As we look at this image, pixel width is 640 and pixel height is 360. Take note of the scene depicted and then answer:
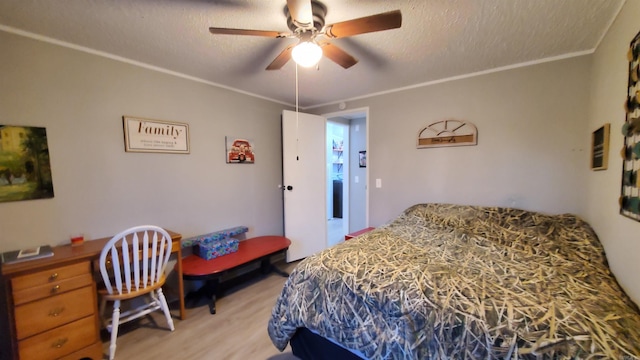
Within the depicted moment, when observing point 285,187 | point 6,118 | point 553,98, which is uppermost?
point 553,98

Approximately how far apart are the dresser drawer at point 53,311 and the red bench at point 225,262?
65 cm

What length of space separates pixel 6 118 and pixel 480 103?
3854mm

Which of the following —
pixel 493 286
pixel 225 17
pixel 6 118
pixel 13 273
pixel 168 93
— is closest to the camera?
pixel 493 286

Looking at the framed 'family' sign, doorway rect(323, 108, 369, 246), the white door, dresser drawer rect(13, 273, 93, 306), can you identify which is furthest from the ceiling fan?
doorway rect(323, 108, 369, 246)

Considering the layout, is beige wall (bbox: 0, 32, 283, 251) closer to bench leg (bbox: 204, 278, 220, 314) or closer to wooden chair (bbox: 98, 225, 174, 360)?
wooden chair (bbox: 98, 225, 174, 360)

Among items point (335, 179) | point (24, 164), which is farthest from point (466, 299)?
point (335, 179)

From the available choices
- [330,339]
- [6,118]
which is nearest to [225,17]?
[6,118]

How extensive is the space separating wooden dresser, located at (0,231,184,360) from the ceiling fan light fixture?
1.90 m

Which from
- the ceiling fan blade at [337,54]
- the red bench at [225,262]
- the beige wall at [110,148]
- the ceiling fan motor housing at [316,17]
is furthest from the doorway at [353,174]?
the ceiling fan motor housing at [316,17]

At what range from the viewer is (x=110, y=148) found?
2.08 meters

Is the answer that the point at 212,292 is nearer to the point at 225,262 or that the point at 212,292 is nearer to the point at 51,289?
the point at 225,262

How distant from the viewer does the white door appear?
10.8 feet

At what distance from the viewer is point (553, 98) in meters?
2.13

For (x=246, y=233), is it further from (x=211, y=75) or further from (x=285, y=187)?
(x=211, y=75)
